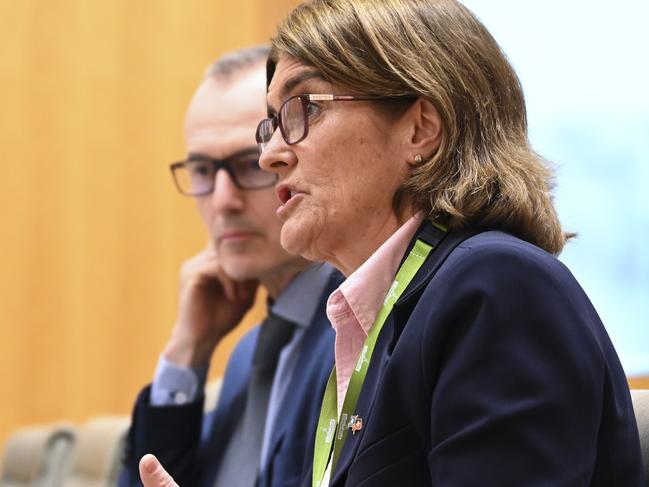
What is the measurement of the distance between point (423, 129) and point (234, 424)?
1111mm

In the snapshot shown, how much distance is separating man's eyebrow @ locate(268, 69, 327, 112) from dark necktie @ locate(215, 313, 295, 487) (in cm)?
81

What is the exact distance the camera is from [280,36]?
65.4 inches

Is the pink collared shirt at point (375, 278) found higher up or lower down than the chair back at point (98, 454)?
higher up

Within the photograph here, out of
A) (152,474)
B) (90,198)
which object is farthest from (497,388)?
(90,198)

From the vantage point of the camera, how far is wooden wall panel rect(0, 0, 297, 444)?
6.04 m


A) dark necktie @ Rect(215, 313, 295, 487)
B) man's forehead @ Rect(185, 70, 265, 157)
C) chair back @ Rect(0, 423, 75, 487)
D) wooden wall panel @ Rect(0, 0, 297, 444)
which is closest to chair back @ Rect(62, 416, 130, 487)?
chair back @ Rect(0, 423, 75, 487)

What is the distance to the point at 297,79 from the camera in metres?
1.61

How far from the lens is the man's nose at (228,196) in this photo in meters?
2.43

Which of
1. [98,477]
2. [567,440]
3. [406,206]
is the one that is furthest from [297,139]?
[98,477]

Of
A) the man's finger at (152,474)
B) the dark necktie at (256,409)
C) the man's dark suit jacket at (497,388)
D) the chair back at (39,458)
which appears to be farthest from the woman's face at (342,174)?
the chair back at (39,458)

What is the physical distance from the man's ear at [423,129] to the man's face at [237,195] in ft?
2.94

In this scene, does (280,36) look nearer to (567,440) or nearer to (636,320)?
(567,440)

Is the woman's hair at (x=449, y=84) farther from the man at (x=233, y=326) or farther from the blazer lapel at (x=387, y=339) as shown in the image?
the man at (x=233, y=326)

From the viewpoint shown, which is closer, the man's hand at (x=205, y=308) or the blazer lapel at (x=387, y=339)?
the blazer lapel at (x=387, y=339)
